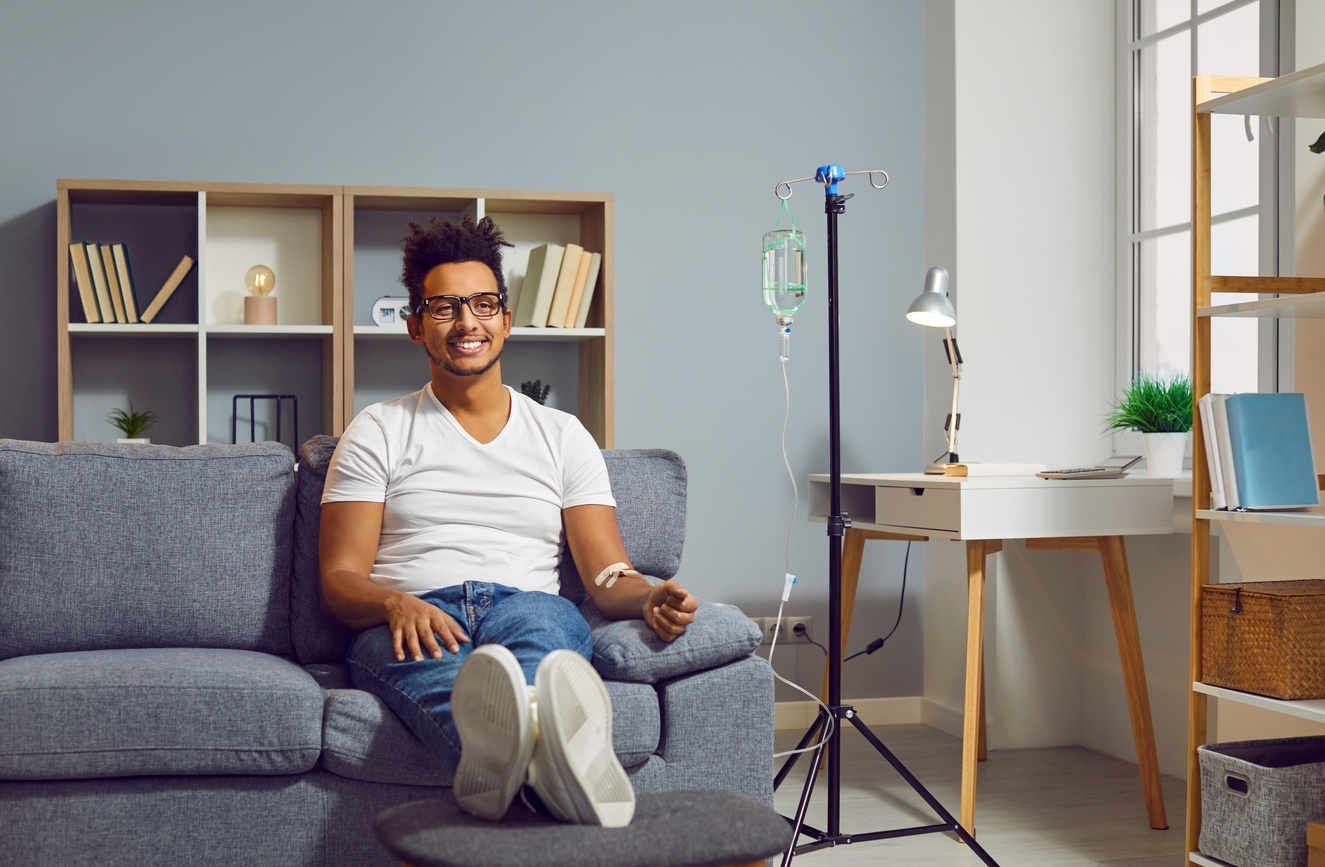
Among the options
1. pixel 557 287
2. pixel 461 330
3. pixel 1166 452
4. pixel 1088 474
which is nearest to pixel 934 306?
pixel 1088 474

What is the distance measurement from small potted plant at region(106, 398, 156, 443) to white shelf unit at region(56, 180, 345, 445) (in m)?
0.02

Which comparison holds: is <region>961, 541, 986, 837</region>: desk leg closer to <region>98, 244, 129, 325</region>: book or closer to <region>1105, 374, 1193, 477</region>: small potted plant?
<region>1105, 374, 1193, 477</region>: small potted plant

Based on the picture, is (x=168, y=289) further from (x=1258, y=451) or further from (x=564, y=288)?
(x=1258, y=451)

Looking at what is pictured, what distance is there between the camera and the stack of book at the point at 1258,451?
1918 mm

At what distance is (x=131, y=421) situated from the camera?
2844 millimetres

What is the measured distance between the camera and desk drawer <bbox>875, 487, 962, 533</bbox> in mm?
2379

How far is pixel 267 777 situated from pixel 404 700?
264 millimetres

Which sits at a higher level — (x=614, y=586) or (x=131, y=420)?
(x=131, y=420)

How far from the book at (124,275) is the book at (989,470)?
6.62ft

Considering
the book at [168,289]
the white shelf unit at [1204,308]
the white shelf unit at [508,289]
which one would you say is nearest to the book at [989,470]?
the white shelf unit at [1204,308]

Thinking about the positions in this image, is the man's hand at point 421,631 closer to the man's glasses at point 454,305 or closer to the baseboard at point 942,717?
the man's glasses at point 454,305

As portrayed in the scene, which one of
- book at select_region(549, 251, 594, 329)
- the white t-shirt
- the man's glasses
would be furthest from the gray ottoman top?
book at select_region(549, 251, 594, 329)

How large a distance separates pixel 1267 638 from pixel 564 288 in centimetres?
182

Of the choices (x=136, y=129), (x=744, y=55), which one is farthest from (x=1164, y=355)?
(x=136, y=129)
